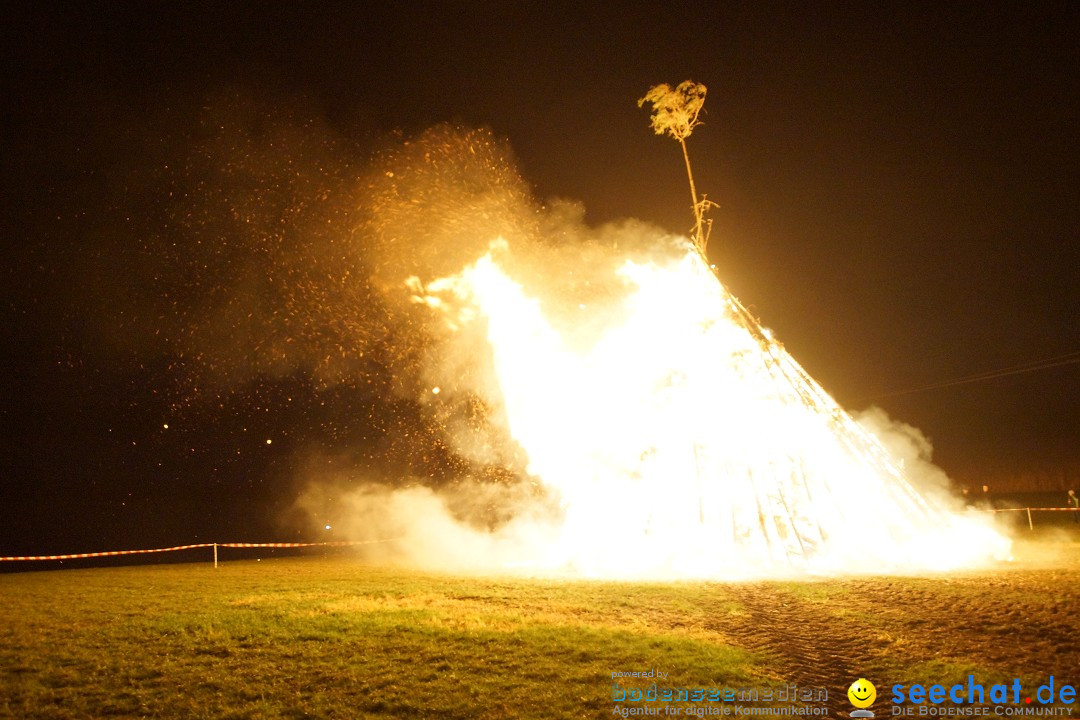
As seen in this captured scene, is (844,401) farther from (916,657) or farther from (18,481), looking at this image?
(18,481)

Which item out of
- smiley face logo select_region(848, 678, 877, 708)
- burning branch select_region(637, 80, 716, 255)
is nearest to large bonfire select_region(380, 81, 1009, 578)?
burning branch select_region(637, 80, 716, 255)

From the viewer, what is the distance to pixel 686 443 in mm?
13305

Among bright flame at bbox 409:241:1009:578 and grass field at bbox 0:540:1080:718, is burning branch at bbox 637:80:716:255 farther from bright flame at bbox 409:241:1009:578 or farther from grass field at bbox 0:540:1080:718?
grass field at bbox 0:540:1080:718

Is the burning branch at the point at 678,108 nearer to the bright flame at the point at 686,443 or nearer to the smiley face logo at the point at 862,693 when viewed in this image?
the bright flame at the point at 686,443

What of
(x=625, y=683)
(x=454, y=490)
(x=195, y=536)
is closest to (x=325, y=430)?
(x=195, y=536)

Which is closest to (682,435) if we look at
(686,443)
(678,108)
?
(686,443)

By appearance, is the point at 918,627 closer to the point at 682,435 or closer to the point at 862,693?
the point at 862,693

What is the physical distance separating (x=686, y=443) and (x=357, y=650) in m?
8.36

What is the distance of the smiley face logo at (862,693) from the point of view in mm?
4879

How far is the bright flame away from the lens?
39.8 ft

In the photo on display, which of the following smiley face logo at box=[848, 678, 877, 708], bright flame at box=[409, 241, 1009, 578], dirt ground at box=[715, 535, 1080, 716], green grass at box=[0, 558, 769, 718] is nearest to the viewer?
smiley face logo at box=[848, 678, 877, 708]

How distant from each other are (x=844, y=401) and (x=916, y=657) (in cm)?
2971

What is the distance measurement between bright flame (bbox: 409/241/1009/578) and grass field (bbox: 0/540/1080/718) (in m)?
2.03

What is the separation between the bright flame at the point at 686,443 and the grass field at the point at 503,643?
2027 mm
